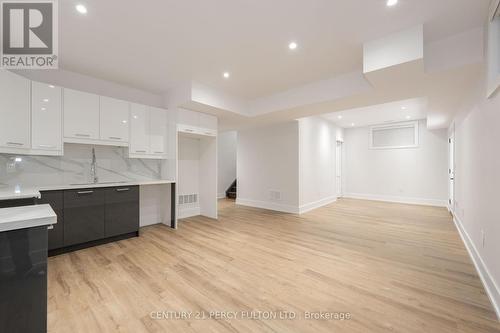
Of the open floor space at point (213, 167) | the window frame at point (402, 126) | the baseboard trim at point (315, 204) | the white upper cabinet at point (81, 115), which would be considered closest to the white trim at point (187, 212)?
the open floor space at point (213, 167)

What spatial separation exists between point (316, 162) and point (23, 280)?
613cm

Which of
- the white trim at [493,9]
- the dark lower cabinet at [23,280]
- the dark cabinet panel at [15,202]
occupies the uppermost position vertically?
the white trim at [493,9]

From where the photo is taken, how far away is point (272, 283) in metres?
2.20

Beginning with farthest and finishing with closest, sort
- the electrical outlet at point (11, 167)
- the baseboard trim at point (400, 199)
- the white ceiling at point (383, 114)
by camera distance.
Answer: the baseboard trim at point (400, 199) < the white ceiling at point (383, 114) < the electrical outlet at point (11, 167)

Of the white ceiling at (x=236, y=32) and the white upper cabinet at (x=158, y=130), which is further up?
the white ceiling at (x=236, y=32)

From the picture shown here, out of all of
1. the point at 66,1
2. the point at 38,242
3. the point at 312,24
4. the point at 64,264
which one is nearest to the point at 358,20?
the point at 312,24

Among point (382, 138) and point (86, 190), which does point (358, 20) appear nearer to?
point (86, 190)

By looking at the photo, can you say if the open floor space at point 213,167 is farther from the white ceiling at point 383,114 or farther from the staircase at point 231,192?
the staircase at point 231,192

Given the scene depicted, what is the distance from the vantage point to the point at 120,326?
5.21 feet

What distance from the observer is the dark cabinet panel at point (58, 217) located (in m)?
2.68

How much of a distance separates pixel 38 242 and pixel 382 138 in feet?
28.6

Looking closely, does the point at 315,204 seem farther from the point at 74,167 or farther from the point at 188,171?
the point at 74,167

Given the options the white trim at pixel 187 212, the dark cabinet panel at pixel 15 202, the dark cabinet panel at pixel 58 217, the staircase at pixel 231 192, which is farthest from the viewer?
the staircase at pixel 231 192

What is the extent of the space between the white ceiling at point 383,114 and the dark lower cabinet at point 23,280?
6.26 metres
